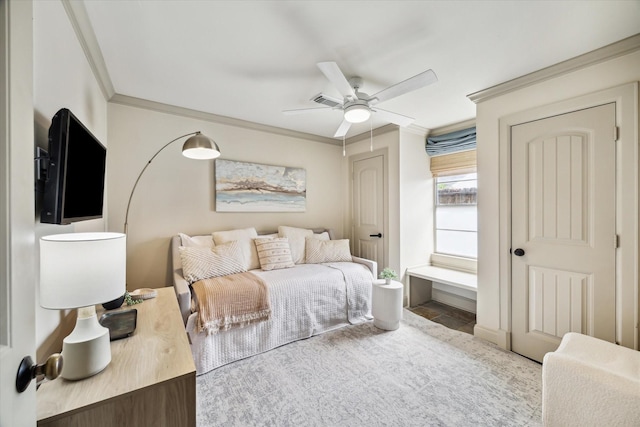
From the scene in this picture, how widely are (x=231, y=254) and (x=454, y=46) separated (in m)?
2.64

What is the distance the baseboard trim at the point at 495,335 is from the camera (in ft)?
7.82

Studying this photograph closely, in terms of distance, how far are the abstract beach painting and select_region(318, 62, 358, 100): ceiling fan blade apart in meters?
1.77

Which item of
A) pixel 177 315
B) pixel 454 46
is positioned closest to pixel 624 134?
pixel 454 46

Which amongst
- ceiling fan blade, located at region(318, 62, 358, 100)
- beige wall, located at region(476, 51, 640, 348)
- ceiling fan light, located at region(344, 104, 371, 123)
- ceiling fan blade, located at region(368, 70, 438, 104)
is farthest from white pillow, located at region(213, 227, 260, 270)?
beige wall, located at region(476, 51, 640, 348)

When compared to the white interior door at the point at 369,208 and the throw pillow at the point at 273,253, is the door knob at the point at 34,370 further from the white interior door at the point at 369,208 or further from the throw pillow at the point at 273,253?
the white interior door at the point at 369,208

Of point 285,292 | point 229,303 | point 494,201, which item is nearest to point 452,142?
point 494,201

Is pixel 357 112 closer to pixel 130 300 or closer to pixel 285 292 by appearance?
pixel 285 292

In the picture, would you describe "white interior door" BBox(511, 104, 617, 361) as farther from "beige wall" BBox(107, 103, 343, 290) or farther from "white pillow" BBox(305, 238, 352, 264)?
"beige wall" BBox(107, 103, 343, 290)

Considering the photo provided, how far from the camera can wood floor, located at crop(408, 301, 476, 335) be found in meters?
2.95

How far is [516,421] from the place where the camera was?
1584mm

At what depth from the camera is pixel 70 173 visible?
46.5 inches

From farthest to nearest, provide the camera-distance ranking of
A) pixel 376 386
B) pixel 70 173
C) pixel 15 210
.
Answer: pixel 376 386 → pixel 70 173 → pixel 15 210

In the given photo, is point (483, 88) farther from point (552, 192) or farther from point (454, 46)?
point (552, 192)

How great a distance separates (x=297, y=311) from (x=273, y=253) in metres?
0.75
